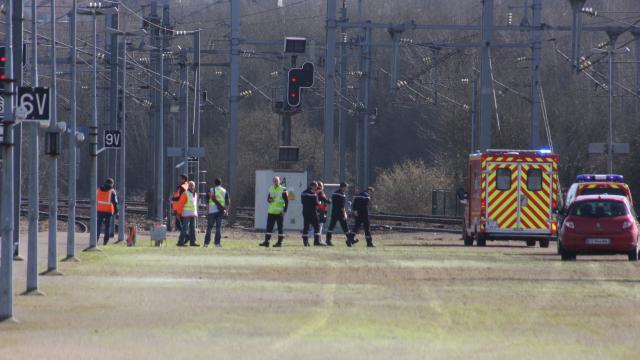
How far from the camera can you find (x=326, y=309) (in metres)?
19.8

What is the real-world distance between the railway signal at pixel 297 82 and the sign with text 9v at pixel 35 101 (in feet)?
93.0

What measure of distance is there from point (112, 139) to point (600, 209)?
42.1 feet

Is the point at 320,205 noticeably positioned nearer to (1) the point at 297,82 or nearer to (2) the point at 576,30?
(1) the point at 297,82

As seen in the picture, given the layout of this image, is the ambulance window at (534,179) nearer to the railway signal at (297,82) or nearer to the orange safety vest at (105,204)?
the railway signal at (297,82)

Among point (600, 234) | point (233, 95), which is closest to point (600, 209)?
point (600, 234)

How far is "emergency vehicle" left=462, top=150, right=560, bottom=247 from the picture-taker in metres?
41.0

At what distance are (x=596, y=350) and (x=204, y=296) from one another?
7.57m

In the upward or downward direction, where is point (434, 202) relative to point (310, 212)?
downward

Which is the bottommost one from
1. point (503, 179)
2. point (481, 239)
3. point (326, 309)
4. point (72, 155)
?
point (481, 239)

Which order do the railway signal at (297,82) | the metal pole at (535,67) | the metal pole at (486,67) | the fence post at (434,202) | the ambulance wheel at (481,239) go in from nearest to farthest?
the ambulance wheel at (481,239) → the metal pole at (486,67) → the railway signal at (297,82) → the metal pole at (535,67) → the fence post at (434,202)

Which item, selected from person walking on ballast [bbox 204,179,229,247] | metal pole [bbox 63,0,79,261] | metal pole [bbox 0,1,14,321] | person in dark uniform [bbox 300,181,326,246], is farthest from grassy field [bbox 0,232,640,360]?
person in dark uniform [bbox 300,181,326,246]

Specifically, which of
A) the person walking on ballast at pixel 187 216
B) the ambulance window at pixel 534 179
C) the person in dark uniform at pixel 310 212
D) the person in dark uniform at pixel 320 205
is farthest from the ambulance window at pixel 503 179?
the person walking on ballast at pixel 187 216

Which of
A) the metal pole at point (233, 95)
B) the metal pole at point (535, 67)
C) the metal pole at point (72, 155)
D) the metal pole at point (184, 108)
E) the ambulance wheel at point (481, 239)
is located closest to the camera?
the metal pole at point (72, 155)

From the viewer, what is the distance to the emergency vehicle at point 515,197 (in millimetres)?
41031
